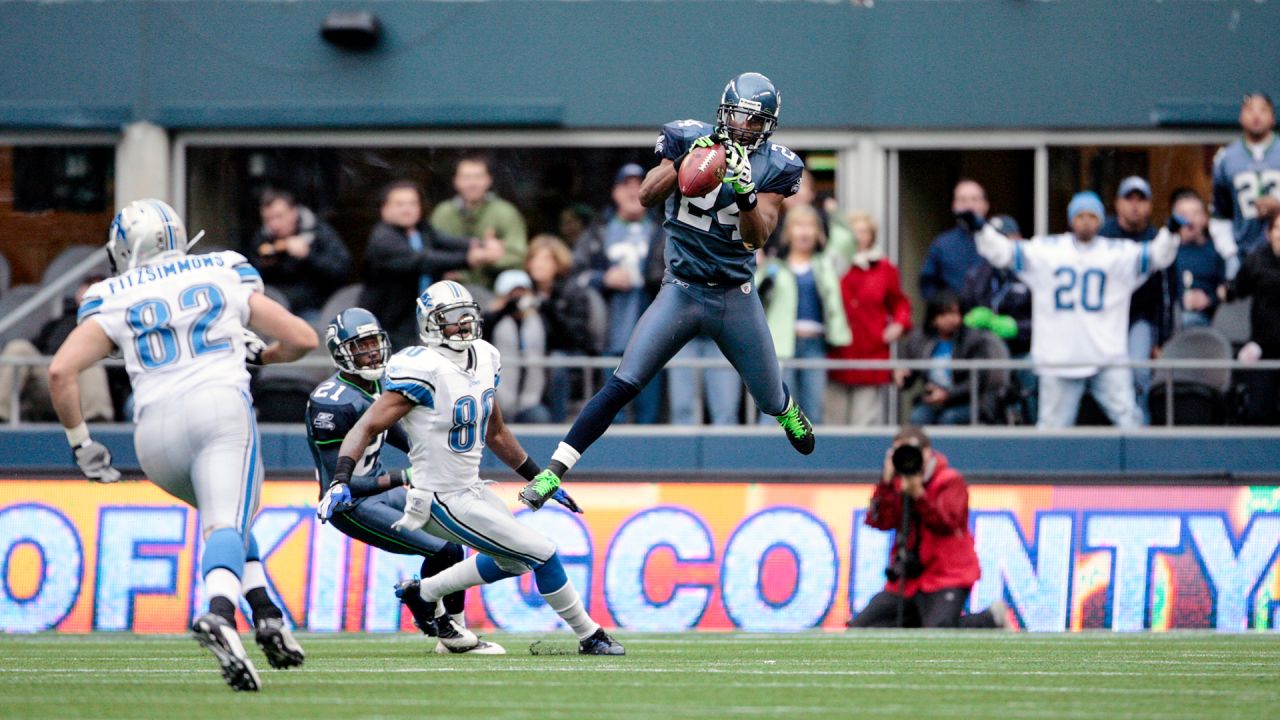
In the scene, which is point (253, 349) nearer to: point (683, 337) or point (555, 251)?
point (683, 337)

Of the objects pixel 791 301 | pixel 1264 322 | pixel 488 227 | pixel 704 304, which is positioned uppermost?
pixel 488 227

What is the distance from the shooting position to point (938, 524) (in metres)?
11.7

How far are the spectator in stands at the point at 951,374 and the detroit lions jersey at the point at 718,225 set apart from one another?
173 inches

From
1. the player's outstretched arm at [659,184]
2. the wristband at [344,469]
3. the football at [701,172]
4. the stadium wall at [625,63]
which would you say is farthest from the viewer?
the stadium wall at [625,63]

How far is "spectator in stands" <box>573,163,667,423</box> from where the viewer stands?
13.5 metres

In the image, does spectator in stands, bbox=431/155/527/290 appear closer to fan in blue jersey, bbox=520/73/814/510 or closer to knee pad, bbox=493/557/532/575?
fan in blue jersey, bbox=520/73/814/510

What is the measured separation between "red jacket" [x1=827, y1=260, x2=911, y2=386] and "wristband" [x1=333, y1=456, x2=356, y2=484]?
5.10 m

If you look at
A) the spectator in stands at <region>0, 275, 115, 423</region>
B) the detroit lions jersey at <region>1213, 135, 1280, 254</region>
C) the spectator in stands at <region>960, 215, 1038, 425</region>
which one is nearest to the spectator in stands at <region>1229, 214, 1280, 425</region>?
the detroit lions jersey at <region>1213, 135, 1280, 254</region>

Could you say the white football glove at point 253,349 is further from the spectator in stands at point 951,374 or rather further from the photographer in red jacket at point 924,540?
the spectator in stands at point 951,374

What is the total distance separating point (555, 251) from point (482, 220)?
598mm

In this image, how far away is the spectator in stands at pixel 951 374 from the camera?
13133mm

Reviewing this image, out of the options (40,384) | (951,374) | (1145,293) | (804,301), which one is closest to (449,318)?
(804,301)

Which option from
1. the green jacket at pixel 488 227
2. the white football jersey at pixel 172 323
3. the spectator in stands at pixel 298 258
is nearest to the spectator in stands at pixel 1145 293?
the green jacket at pixel 488 227

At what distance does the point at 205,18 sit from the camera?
15336 millimetres
